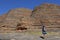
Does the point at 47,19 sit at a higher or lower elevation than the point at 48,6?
lower

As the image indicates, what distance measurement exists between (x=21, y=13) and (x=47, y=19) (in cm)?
4995

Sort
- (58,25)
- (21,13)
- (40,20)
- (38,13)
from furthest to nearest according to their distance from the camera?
(21,13) < (38,13) < (40,20) < (58,25)

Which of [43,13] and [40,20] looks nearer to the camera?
[40,20]

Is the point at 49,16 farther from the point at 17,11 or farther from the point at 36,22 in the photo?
the point at 17,11

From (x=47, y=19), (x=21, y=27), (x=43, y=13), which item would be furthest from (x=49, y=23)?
(x=21, y=27)

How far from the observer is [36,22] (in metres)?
64.6

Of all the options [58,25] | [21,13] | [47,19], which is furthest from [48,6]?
[21,13]

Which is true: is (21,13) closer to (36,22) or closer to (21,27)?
(36,22)

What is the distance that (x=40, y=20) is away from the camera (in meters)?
67.1

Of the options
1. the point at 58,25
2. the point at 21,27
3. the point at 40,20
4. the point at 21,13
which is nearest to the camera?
the point at 21,27

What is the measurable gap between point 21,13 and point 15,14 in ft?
20.1

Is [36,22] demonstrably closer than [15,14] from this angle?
Yes

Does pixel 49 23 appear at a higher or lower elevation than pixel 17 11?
lower

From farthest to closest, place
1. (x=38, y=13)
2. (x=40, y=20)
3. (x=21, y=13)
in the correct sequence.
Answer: (x=21, y=13)
(x=38, y=13)
(x=40, y=20)
